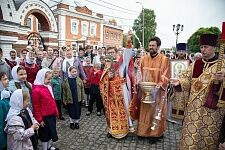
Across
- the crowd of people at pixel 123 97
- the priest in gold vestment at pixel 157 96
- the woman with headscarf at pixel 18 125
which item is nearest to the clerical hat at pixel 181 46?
the crowd of people at pixel 123 97

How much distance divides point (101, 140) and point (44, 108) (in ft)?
4.83

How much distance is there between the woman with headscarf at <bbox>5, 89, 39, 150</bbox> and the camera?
126 inches

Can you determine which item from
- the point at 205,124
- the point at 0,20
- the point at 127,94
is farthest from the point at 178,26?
the point at 205,124

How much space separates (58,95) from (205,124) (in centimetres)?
416

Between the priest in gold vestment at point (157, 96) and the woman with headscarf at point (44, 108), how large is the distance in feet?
5.68

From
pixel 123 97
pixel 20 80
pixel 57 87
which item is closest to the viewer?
pixel 20 80

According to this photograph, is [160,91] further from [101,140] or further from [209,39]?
[209,39]

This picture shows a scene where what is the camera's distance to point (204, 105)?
9.42 feet

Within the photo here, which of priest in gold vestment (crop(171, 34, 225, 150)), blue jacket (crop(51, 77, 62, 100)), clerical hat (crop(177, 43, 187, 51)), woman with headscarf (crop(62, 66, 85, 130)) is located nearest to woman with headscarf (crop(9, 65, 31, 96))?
woman with headscarf (crop(62, 66, 85, 130))

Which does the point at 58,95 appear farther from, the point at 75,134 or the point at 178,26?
the point at 178,26

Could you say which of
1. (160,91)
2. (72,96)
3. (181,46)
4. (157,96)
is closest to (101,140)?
(72,96)

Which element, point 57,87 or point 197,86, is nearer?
point 197,86

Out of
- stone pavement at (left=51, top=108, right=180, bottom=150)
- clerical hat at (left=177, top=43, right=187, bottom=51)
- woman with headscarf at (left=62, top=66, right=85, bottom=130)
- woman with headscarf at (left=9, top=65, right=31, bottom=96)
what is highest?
clerical hat at (left=177, top=43, right=187, bottom=51)

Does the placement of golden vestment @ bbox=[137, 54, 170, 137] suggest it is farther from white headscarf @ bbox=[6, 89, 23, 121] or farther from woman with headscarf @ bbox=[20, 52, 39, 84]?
woman with headscarf @ bbox=[20, 52, 39, 84]
